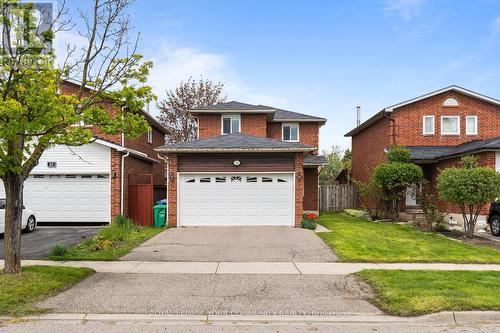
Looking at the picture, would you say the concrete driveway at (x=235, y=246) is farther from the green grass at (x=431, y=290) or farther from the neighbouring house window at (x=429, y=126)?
the neighbouring house window at (x=429, y=126)

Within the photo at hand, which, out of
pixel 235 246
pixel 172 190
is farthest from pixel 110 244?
pixel 172 190

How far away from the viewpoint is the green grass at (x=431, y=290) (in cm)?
627

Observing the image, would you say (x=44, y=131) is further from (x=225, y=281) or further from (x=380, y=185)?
(x=380, y=185)

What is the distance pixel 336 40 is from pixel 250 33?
11.1 feet

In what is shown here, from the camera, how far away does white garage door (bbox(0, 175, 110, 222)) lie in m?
17.3

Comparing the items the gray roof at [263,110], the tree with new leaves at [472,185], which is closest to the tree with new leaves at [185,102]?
the gray roof at [263,110]

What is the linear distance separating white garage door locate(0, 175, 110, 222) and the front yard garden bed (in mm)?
2234

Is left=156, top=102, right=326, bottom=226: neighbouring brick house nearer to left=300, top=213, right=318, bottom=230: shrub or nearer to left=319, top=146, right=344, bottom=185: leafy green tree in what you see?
left=300, top=213, right=318, bottom=230: shrub

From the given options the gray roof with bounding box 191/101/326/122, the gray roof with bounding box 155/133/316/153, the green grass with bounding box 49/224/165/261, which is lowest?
the green grass with bounding box 49/224/165/261

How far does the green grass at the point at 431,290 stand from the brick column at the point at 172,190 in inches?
370

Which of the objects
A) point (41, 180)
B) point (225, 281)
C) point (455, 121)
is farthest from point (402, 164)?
point (41, 180)

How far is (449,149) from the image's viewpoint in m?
21.4

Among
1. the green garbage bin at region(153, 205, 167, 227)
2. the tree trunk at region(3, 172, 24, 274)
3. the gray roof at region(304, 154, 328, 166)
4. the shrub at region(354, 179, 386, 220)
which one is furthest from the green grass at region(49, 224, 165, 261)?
the shrub at region(354, 179, 386, 220)

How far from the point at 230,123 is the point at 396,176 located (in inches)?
396
